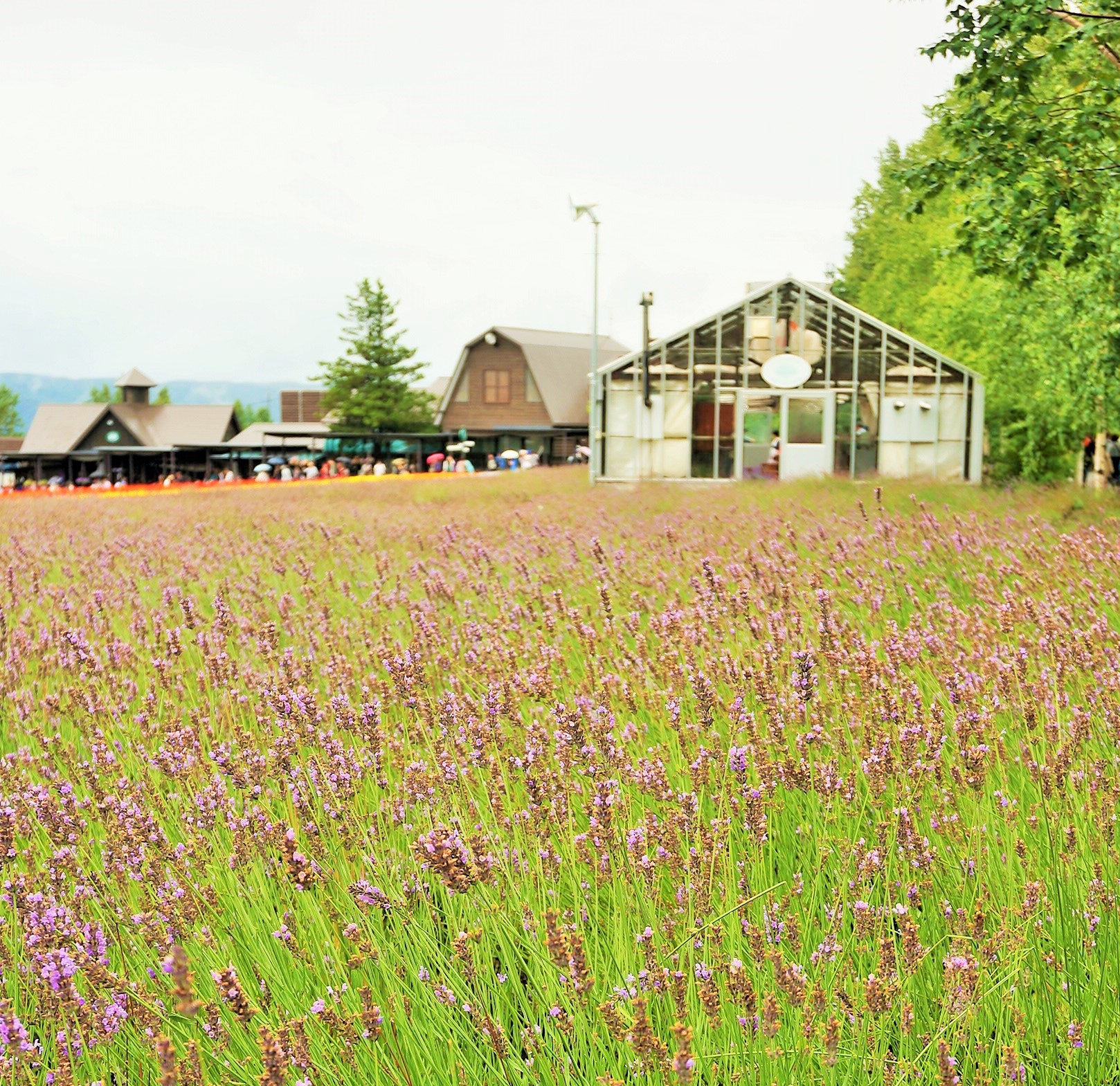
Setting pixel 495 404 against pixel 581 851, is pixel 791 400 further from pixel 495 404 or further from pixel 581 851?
pixel 495 404

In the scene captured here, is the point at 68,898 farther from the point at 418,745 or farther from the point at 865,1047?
the point at 865,1047

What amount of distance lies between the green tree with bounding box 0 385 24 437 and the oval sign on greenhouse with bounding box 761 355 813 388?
97.9 m

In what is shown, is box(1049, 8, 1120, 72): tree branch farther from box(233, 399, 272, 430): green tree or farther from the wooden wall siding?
box(233, 399, 272, 430): green tree

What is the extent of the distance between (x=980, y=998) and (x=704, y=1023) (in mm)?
432

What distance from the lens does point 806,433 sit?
26.5 m

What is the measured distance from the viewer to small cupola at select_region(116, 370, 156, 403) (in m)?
65.3

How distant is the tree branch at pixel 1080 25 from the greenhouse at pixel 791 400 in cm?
1486

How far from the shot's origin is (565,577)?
6.43 meters

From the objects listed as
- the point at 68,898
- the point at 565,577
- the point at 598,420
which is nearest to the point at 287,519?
the point at 565,577

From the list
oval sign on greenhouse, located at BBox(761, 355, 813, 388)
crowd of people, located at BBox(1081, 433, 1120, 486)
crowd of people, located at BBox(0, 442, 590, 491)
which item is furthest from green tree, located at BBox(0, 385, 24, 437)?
crowd of people, located at BBox(1081, 433, 1120, 486)

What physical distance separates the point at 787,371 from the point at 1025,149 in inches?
632

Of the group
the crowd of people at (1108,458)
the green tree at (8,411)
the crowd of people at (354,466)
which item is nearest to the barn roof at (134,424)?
the crowd of people at (354,466)

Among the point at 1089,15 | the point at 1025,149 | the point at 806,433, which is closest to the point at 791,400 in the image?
the point at 806,433

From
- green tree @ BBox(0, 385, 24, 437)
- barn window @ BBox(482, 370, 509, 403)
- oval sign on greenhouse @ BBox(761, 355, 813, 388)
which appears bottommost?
oval sign on greenhouse @ BBox(761, 355, 813, 388)
